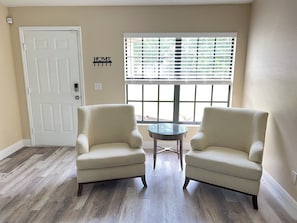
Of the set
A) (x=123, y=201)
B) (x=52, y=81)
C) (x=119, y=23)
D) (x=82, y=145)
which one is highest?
(x=119, y=23)

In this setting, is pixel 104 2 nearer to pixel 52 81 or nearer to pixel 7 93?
pixel 52 81

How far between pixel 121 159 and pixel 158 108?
160cm

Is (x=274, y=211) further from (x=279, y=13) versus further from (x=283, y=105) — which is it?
(x=279, y=13)

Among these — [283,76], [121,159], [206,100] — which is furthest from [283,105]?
[121,159]

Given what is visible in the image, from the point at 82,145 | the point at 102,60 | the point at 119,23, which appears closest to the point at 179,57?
the point at 119,23

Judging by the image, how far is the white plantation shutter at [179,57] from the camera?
365 centimetres

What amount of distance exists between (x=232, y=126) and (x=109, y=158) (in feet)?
5.44

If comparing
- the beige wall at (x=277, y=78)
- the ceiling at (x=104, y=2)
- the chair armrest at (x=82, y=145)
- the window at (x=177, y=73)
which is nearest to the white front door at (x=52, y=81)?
the ceiling at (x=104, y=2)

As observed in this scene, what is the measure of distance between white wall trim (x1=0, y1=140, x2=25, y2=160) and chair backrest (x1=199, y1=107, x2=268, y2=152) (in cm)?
324

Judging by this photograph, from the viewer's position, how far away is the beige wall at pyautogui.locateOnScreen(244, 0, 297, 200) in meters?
2.40

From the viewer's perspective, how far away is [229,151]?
277 centimetres

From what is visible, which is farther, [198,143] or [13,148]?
[13,148]

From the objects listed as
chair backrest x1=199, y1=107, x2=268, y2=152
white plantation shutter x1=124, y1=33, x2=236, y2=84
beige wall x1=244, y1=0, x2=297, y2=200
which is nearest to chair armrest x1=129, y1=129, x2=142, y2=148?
chair backrest x1=199, y1=107, x2=268, y2=152

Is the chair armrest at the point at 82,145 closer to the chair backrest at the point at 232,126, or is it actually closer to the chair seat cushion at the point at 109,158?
the chair seat cushion at the point at 109,158
